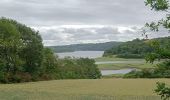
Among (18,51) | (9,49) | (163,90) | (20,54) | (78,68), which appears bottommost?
(78,68)

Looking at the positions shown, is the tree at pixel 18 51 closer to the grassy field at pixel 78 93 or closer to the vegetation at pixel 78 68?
the grassy field at pixel 78 93

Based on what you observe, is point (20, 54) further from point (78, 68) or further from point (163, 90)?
point (163, 90)

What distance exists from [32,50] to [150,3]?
64567mm

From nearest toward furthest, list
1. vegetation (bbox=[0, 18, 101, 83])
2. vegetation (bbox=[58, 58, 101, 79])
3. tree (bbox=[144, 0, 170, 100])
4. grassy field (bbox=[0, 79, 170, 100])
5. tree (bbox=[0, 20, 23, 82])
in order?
tree (bbox=[144, 0, 170, 100]) → grassy field (bbox=[0, 79, 170, 100]) → tree (bbox=[0, 20, 23, 82]) → vegetation (bbox=[0, 18, 101, 83]) → vegetation (bbox=[58, 58, 101, 79])

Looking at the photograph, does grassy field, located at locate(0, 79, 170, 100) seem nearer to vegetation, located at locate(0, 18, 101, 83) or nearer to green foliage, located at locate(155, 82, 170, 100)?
vegetation, located at locate(0, 18, 101, 83)

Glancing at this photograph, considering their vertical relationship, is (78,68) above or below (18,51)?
below

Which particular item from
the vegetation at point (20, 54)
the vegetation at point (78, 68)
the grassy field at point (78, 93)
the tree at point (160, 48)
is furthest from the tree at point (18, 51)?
the tree at point (160, 48)

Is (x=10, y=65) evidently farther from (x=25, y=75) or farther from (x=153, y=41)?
(x=153, y=41)

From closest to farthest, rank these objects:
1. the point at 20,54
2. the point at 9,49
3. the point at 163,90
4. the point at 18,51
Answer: the point at 163,90 → the point at 9,49 → the point at 18,51 → the point at 20,54

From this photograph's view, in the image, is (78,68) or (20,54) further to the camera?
(78,68)

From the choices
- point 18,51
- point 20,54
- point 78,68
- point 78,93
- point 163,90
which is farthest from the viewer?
point 78,68

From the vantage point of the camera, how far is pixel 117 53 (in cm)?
16212

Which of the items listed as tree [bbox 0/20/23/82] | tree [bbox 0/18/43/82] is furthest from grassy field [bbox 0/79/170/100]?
tree [bbox 0/18/43/82]

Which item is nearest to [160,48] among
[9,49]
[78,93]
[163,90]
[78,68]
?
[163,90]
